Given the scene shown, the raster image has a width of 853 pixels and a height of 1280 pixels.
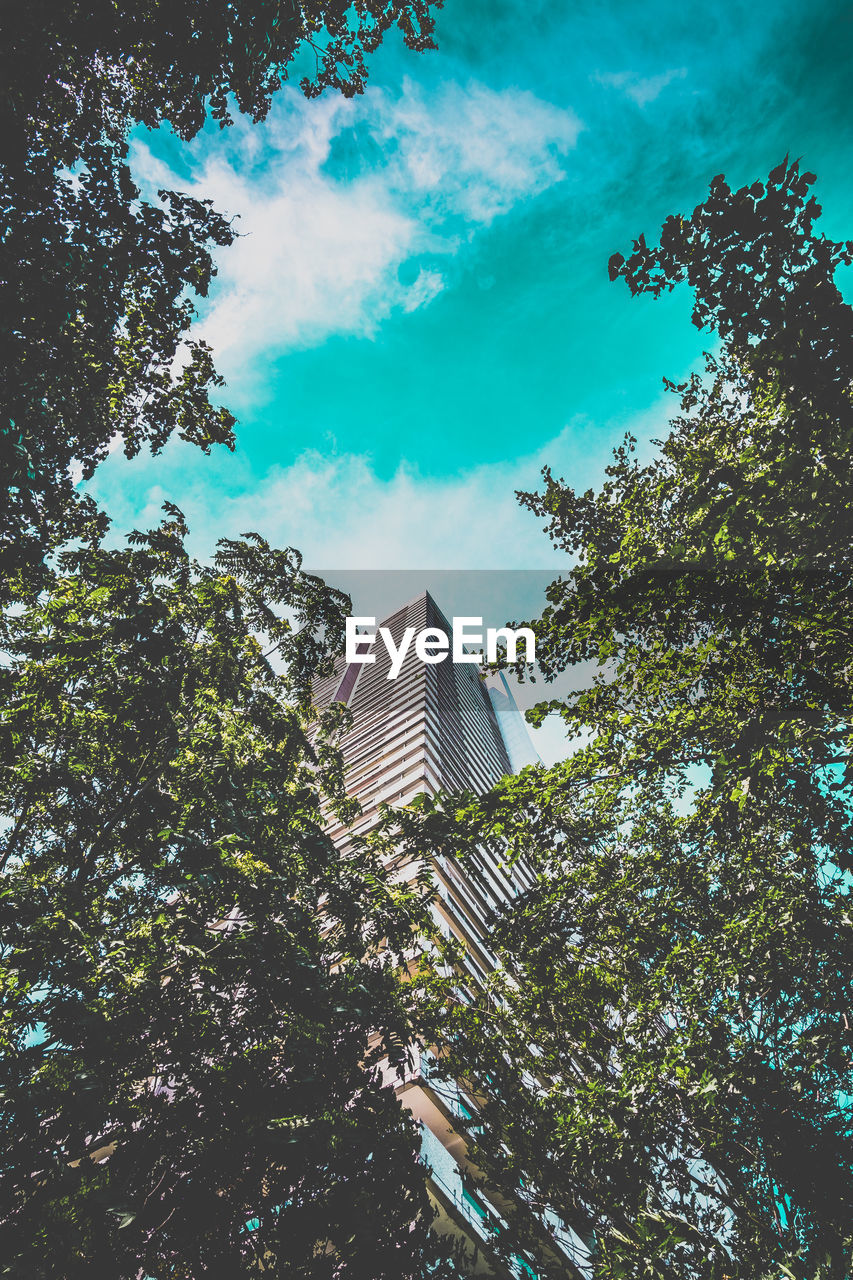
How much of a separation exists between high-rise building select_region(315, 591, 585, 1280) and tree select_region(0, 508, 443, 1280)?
9.04ft

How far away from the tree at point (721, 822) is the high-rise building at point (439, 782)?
1303mm

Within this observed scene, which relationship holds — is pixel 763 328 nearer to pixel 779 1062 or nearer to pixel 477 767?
pixel 779 1062

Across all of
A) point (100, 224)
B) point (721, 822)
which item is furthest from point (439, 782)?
point (100, 224)

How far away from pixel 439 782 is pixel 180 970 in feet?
47.6

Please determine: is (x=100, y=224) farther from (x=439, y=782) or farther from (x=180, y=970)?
(x=439, y=782)

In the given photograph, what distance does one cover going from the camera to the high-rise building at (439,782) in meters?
9.18

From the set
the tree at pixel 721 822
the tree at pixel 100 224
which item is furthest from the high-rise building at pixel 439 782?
the tree at pixel 100 224

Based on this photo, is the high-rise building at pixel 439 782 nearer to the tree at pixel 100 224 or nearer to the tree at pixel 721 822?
the tree at pixel 721 822

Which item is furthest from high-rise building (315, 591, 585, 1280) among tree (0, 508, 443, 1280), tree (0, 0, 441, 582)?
tree (0, 0, 441, 582)

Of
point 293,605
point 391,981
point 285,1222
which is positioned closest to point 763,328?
point 293,605

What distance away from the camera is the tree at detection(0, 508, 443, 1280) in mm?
4504

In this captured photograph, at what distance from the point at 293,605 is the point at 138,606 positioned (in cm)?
246

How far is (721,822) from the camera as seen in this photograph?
21.1ft

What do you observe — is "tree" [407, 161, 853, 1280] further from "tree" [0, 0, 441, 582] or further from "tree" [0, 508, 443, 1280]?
"tree" [0, 0, 441, 582]
